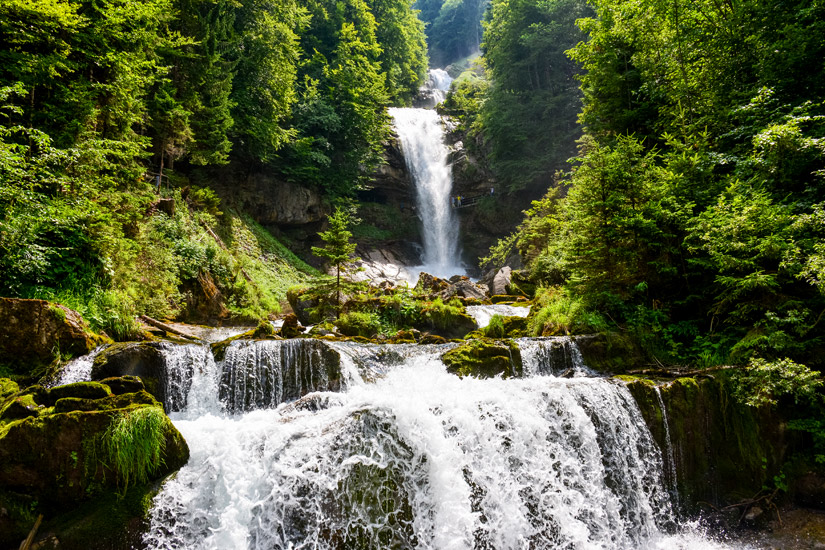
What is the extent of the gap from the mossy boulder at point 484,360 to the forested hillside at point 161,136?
6800 millimetres

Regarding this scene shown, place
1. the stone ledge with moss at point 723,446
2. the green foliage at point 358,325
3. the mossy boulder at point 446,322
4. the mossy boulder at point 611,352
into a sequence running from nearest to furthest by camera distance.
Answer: the stone ledge with moss at point 723,446 < the mossy boulder at point 611,352 < the green foliage at point 358,325 < the mossy boulder at point 446,322

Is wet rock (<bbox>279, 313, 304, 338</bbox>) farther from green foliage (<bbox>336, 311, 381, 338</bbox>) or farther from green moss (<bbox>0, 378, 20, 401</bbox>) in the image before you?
green moss (<bbox>0, 378, 20, 401</bbox>)

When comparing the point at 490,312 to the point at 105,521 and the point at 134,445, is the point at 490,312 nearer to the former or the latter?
the point at 134,445

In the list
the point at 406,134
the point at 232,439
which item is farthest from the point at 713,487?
the point at 406,134

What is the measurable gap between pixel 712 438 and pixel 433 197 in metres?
24.3

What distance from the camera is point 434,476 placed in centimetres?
440

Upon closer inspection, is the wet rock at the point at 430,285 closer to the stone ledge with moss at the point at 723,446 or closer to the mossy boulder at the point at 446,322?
the mossy boulder at the point at 446,322

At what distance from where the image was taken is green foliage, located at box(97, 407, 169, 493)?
12.7 feet

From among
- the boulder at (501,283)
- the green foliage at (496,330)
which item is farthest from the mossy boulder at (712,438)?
the boulder at (501,283)

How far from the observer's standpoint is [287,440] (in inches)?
172

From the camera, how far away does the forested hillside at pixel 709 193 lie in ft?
19.2

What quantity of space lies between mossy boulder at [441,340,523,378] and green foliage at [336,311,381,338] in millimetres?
3840

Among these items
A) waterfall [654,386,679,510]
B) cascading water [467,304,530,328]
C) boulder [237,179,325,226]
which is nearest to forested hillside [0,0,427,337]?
boulder [237,179,325,226]

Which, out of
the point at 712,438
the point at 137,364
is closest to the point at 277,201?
the point at 137,364
